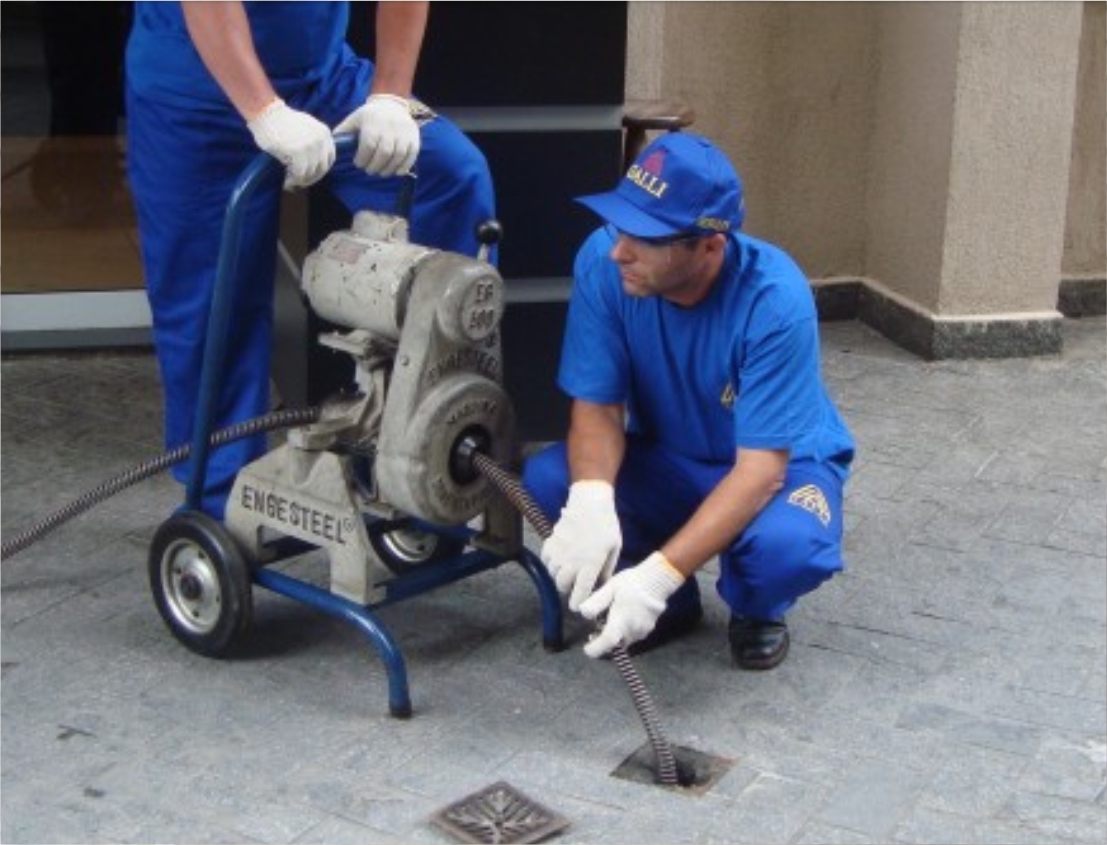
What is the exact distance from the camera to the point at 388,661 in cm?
377

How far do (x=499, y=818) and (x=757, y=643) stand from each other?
81cm

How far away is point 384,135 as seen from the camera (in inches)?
153

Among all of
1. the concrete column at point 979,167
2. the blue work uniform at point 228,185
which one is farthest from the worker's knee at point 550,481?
the concrete column at point 979,167

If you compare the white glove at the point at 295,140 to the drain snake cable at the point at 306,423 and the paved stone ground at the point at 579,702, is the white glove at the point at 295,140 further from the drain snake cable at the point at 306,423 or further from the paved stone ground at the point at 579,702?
the paved stone ground at the point at 579,702

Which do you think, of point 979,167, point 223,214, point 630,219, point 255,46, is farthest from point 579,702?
point 979,167

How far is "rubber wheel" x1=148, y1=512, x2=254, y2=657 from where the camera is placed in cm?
394

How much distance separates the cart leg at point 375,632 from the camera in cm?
377

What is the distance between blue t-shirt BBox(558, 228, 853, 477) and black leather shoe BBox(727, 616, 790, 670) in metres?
0.33

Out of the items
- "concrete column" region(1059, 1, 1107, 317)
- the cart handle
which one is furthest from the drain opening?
"concrete column" region(1059, 1, 1107, 317)

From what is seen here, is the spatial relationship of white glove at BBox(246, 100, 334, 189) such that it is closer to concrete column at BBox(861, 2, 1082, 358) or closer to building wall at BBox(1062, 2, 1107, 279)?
concrete column at BBox(861, 2, 1082, 358)

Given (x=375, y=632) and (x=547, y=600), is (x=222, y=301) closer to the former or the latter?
(x=375, y=632)

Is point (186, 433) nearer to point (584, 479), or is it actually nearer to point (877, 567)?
point (584, 479)

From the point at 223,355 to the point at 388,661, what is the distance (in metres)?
0.68

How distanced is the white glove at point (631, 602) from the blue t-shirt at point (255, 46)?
1.22 m
